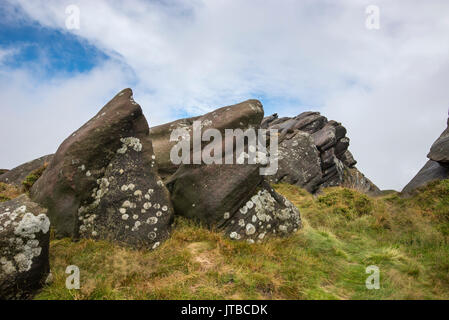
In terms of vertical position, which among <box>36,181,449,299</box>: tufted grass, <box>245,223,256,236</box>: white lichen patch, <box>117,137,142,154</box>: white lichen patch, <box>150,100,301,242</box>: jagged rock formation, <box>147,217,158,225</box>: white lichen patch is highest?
<box>117,137,142,154</box>: white lichen patch

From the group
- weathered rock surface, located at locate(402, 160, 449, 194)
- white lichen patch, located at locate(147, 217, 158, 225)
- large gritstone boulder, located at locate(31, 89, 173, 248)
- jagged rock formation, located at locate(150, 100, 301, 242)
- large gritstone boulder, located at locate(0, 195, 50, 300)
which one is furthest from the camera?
weathered rock surface, located at locate(402, 160, 449, 194)

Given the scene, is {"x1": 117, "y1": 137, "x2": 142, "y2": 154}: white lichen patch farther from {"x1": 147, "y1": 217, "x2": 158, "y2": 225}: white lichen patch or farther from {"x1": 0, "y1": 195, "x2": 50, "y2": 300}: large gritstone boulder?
{"x1": 0, "y1": 195, "x2": 50, "y2": 300}: large gritstone boulder

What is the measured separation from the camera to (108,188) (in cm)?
805

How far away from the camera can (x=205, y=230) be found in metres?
8.29

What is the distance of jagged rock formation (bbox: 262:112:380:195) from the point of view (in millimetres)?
22578

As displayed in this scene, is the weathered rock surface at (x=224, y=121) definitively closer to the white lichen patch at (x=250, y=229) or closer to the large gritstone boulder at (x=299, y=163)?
the white lichen patch at (x=250, y=229)

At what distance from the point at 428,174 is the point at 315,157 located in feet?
27.9

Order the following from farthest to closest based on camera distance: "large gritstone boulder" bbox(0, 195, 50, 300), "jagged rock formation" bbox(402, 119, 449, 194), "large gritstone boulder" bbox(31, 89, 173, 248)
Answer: "jagged rock formation" bbox(402, 119, 449, 194) < "large gritstone boulder" bbox(31, 89, 173, 248) < "large gritstone boulder" bbox(0, 195, 50, 300)

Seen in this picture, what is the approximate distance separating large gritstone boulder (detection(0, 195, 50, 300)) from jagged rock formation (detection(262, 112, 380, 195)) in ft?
56.3

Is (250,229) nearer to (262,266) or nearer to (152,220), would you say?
(262,266)

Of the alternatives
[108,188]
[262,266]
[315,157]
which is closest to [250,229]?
[262,266]

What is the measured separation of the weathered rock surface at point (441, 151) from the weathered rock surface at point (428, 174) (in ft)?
2.21

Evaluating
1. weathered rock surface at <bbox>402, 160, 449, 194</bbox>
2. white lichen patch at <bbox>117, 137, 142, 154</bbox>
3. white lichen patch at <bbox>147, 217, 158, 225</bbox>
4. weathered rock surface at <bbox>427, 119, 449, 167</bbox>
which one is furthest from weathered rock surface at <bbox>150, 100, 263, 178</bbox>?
weathered rock surface at <bbox>427, 119, 449, 167</bbox>

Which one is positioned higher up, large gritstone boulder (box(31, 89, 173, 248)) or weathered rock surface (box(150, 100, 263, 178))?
weathered rock surface (box(150, 100, 263, 178))
